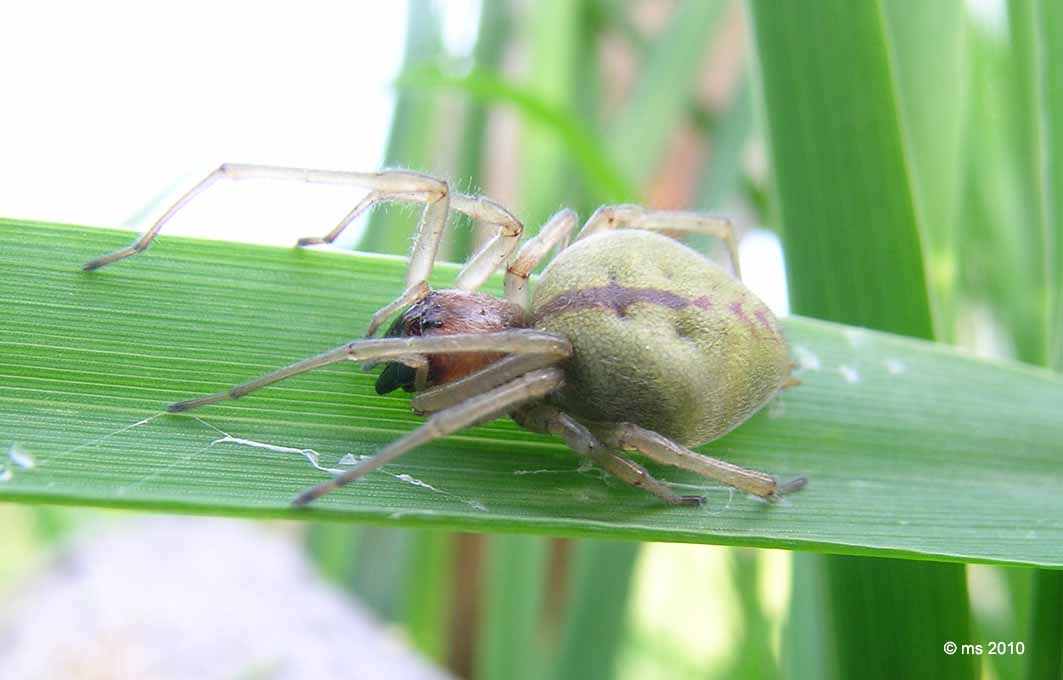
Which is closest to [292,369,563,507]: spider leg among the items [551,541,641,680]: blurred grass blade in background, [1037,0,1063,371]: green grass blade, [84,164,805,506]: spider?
[84,164,805,506]: spider

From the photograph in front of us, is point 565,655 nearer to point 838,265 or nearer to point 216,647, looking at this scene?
point 216,647

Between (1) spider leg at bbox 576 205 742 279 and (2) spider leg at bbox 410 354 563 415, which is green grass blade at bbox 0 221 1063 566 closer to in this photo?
(2) spider leg at bbox 410 354 563 415

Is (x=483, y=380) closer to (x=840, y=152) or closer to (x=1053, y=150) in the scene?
(x=840, y=152)

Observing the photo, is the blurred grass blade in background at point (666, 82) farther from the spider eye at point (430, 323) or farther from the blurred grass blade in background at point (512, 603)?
the spider eye at point (430, 323)

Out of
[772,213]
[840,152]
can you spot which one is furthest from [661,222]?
[840,152]

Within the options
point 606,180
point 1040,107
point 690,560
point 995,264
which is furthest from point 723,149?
point 690,560

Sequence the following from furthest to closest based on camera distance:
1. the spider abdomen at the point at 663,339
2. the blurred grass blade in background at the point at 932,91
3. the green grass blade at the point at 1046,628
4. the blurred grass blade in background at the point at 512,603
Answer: the blurred grass blade in background at the point at 512,603, the blurred grass blade in background at the point at 932,91, the spider abdomen at the point at 663,339, the green grass blade at the point at 1046,628

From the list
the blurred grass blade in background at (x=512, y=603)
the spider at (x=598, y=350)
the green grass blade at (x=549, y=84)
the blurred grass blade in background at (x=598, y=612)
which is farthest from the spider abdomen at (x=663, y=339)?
the green grass blade at (x=549, y=84)
